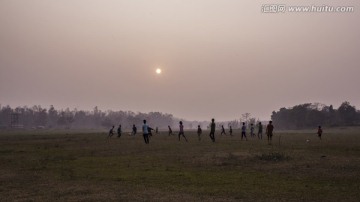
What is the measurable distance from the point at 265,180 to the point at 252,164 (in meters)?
5.08

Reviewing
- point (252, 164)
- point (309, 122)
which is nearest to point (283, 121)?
point (309, 122)

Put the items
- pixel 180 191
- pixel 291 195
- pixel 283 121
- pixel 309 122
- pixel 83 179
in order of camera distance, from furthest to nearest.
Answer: pixel 283 121 → pixel 309 122 → pixel 83 179 → pixel 180 191 → pixel 291 195

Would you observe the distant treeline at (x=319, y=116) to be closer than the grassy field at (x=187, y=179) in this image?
No

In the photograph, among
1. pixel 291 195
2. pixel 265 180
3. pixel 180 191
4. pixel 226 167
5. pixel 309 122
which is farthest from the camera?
pixel 309 122

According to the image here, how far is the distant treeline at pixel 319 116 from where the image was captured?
6009 inches

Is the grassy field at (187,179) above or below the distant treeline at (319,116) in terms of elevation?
below

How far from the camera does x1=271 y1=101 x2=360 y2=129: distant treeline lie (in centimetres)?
15262

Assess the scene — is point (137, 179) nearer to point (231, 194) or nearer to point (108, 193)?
point (108, 193)

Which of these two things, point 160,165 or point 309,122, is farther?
point 309,122

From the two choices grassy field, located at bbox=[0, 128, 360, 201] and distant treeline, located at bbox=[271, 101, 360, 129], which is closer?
grassy field, located at bbox=[0, 128, 360, 201]

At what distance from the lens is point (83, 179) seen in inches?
607

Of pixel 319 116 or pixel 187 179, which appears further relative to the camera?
pixel 319 116

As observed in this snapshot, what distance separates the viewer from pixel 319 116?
158 metres

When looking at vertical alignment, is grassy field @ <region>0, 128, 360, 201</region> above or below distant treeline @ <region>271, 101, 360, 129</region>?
below
